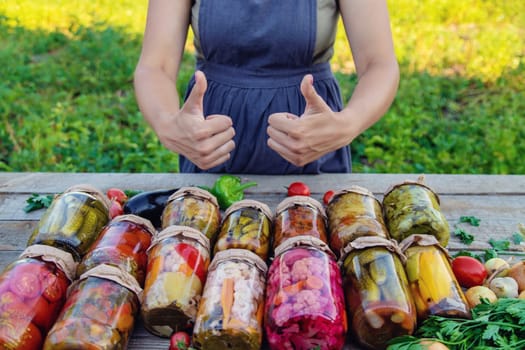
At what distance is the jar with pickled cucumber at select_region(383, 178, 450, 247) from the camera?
5.68 ft

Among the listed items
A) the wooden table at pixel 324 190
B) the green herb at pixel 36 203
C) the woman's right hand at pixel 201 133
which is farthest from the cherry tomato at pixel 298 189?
the green herb at pixel 36 203

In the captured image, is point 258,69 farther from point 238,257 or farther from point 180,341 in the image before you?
point 180,341

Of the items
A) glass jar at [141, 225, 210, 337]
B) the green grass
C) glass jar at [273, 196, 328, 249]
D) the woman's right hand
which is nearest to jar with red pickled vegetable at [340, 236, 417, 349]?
glass jar at [273, 196, 328, 249]

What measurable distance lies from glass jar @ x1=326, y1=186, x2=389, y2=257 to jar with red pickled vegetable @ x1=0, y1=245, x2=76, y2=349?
2.49 ft

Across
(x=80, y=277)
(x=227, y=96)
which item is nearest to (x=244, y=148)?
(x=227, y=96)

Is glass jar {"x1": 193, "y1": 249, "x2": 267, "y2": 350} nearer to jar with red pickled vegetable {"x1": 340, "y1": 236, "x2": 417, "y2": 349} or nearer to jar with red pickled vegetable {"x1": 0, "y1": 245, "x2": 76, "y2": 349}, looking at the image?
jar with red pickled vegetable {"x1": 340, "y1": 236, "x2": 417, "y2": 349}

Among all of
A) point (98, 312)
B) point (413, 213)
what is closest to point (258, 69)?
point (413, 213)

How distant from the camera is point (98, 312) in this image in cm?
138

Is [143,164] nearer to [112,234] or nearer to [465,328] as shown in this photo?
[112,234]

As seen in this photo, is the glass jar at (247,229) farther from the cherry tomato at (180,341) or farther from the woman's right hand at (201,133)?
the cherry tomato at (180,341)

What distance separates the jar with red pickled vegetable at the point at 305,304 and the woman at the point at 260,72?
467 millimetres

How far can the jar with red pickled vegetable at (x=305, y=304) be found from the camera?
133 cm

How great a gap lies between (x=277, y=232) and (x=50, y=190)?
1.03 meters

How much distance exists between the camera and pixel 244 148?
97.8 inches
